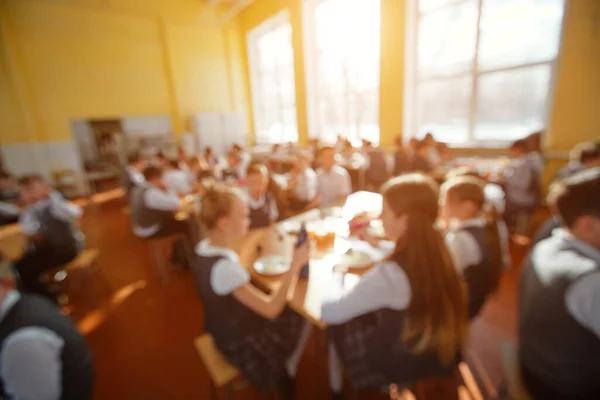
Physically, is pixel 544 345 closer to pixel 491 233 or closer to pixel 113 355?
pixel 491 233

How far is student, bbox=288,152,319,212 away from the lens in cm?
344

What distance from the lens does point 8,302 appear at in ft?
3.59

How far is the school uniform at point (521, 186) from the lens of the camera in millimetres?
3305

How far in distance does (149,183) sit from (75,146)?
619 cm

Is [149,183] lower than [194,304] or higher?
higher

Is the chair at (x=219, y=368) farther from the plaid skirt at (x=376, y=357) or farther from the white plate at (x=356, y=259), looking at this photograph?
the white plate at (x=356, y=259)

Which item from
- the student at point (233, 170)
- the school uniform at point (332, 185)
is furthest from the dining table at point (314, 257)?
the student at point (233, 170)

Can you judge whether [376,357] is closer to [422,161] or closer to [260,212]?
[260,212]

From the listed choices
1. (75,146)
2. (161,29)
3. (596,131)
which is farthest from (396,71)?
(75,146)

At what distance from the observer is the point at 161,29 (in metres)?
8.18

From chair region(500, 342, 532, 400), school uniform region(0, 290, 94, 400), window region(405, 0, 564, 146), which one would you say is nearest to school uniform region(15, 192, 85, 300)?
school uniform region(0, 290, 94, 400)

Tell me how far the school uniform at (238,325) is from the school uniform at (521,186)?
3.27 metres

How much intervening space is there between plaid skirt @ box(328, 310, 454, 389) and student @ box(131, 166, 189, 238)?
253 centimetres

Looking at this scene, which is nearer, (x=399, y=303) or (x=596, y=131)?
(x=399, y=303)
